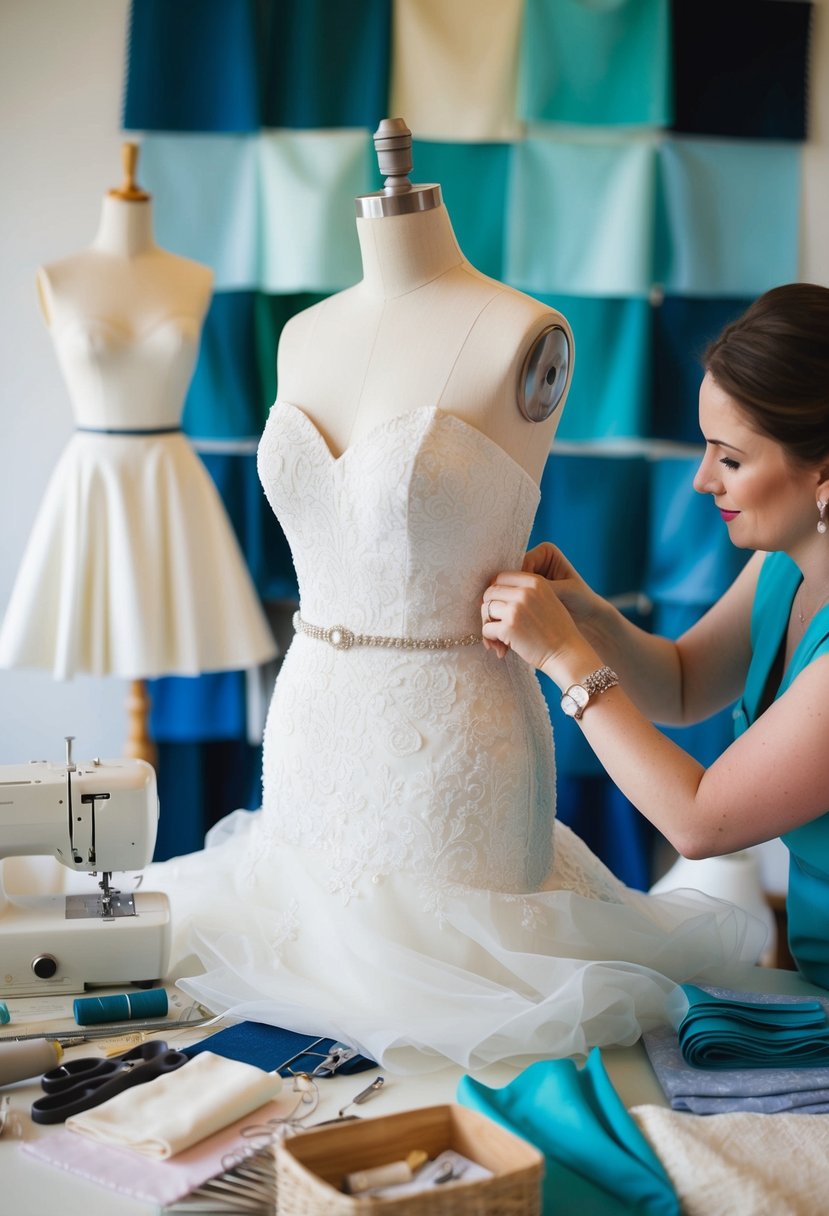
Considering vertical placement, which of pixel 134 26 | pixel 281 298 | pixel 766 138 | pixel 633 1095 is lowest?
pixel 633 1095

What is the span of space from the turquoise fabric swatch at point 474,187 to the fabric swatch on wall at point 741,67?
1.59ft

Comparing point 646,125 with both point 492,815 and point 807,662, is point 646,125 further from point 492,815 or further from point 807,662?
point 492,815

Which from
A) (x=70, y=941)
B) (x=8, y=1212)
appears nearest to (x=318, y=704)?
(x=70, y=941)

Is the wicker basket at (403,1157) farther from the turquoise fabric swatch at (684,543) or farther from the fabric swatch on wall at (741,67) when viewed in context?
the fabric swatch on wall at (741,67)

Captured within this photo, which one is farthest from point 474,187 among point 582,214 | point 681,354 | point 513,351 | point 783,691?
point 783,691

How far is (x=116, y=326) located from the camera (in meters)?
3.02

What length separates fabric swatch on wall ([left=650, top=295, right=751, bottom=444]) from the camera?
11.4ft

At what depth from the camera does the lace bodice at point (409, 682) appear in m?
1.64

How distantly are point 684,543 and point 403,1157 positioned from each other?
255 cm

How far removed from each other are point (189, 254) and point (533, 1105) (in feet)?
8.98

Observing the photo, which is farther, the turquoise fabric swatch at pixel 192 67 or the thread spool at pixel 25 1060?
the turquoise fabric swatch at pixel 192 67

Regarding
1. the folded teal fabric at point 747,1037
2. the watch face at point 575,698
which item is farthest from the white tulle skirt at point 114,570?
the folded teal fabric at point 747,1037

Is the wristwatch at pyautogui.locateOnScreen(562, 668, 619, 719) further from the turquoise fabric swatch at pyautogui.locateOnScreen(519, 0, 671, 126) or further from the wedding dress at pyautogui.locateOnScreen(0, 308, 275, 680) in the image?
the turquoise fabric swatch at pyautogui.locateOnScreen(519, 0, 671, 126)

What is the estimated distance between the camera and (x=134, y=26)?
3400 millimetres
